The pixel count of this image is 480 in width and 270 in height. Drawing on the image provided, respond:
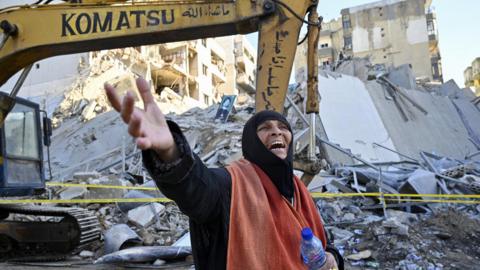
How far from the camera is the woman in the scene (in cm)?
145

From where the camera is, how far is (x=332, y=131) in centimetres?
1627

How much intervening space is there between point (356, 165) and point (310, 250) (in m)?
11.0

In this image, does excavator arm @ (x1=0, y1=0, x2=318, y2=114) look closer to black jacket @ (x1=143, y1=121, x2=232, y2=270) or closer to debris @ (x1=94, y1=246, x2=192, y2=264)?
debris @ (x1=94, y1=246, x2=192, y2=264)

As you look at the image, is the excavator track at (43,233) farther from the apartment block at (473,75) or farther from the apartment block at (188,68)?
the apartment block at (473,75)

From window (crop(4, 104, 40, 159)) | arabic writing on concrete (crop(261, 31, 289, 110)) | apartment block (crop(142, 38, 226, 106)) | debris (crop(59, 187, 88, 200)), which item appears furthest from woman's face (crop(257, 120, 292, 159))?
apartment block (crop(142, 38, 226, 106))

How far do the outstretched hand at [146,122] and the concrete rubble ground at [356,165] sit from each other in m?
5.02

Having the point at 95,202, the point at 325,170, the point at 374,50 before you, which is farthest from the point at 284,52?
the point at 374,50

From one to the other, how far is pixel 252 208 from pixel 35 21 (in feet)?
14.2

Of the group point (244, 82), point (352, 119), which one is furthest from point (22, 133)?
point (244, 82)

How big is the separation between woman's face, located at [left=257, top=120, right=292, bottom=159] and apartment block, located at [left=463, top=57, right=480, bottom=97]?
51.4 metres

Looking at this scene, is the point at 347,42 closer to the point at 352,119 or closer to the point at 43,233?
the point at 352,119

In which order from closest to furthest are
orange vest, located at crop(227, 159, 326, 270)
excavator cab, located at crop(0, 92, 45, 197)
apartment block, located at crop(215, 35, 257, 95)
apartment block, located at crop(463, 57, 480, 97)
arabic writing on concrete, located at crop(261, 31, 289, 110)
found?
1. orange vest, located at crop(227, 159, 326, 270)
2. arabic writing on concrete, located at crop(261, 31, 289, 110)
3. excavator cab, located at crop(0, 92, 45, 197)
4. apartment block, located at crop(463, 57, 480, 97)
5. apartment block, located at crop(215, 35, 257, 95)

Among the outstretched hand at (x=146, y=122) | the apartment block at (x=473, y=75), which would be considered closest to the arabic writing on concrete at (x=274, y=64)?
the outstretched hand at (x=146, y=122)

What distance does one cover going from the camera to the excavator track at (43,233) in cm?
729
